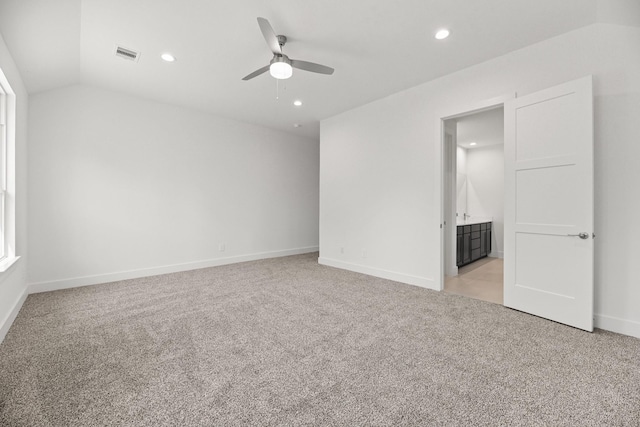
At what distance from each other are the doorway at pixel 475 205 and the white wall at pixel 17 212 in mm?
4758

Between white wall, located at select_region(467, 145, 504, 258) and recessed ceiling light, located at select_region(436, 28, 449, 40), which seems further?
white wall, located at select_region(467, 145, 504, 258)

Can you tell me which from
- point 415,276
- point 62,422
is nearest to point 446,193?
point 415,276

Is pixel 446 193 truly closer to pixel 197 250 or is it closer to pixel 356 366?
pixel 356 366

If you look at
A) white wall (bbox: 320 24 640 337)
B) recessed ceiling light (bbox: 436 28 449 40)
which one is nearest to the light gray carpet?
white wall (bbox: 320 24 640 337)

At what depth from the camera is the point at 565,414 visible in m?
1.46

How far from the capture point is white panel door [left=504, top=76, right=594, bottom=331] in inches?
95.9

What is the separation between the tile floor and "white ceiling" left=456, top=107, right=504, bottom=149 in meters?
2.46

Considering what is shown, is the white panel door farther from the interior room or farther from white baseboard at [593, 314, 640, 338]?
white baseboard at [593, 314, 640, 338]

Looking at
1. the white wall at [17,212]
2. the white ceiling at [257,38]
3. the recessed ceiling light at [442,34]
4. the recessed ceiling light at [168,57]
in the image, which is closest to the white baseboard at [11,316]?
the white wall at [17,212]

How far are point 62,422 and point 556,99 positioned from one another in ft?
14.4

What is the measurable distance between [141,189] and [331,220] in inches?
128

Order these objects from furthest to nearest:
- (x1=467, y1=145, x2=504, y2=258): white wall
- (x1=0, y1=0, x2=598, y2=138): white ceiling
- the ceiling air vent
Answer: (x1=467, y1=145, x2=504, y2=258): white wall → the ceiling air vent → (x1=0, y1=0, x2=598, y2=138): white ceiling

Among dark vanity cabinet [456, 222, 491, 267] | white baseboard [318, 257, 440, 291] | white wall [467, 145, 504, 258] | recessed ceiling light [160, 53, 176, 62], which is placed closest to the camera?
recessed ceiling light [160, 53, 176, 62]

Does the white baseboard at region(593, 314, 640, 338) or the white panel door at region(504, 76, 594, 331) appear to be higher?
the white panel door at region(504, 76, 594, 331)
